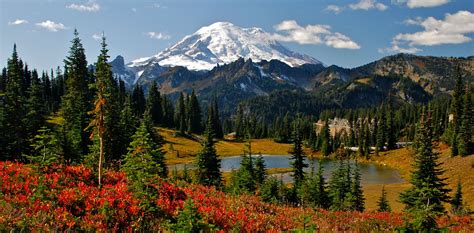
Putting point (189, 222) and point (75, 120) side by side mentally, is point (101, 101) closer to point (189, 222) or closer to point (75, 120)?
point (189, 222)

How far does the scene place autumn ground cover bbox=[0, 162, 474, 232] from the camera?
959 cm

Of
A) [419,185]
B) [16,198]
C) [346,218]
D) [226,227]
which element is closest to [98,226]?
[16,198]

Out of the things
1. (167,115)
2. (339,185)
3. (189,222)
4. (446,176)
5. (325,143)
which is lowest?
(446,176)

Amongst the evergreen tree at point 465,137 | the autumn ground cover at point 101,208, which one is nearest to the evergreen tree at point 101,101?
the autumn ground cover at point 101,208

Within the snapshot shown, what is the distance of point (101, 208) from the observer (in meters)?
10.9

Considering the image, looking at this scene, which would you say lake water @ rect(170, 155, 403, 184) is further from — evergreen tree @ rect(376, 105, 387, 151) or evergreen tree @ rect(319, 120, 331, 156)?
evergreen tree @ rect(319, 120, 331, 156)

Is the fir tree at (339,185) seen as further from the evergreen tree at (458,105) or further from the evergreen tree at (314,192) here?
the evergreen tree at (458,105)

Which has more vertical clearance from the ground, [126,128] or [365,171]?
[126,128]

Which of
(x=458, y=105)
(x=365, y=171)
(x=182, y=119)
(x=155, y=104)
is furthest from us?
(x=155, y=104)

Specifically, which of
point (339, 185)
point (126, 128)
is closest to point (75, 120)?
point (126, 128)

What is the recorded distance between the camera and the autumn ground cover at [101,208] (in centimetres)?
959

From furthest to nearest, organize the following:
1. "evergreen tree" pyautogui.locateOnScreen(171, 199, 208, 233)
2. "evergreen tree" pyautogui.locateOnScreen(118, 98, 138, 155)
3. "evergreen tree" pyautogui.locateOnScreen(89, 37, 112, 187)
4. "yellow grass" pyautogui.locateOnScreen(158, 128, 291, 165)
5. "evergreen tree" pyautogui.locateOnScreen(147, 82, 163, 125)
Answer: "evergreen tree" pyautogui.locateOnScreen(147, 82, 163, 125) < "yellow grass" pyautogui.locateOnScreen(158, 128, 291, 165) < "evergreen tree" pyautogui.locateOnScreen(118, 98, 138, 155) < "evergreen tree" pyautogui.locateOnScreen(89, 37, 112, 187) < "evergreen tree" pyautogui.locateOnScreen(171, 199, 208, 233)

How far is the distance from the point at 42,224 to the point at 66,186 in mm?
5317

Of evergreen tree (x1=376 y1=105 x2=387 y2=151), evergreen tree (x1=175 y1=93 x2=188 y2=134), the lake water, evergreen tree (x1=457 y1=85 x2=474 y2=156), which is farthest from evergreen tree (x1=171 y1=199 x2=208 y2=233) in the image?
evergreen tree (x1=376 y1=105 x2=387 y2=151)
